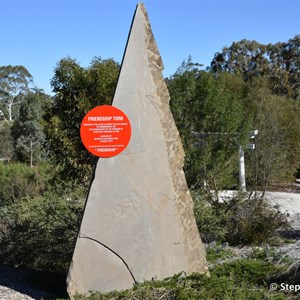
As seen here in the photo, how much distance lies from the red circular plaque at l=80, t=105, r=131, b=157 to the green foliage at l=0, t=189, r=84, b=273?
2121mm

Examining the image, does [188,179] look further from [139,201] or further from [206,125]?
[139,201]

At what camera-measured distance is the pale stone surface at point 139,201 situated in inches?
224

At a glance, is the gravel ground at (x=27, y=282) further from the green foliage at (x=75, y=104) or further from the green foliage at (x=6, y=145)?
the green foliage at (x=6, y=145)

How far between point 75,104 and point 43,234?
5.10 metres

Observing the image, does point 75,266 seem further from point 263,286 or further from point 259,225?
point 259,225

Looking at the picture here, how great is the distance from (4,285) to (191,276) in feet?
8.10

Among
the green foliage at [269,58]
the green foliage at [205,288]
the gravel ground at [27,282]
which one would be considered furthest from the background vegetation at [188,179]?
the green foliage at [269,58]

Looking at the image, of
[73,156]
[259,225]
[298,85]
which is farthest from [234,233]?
[298,85]

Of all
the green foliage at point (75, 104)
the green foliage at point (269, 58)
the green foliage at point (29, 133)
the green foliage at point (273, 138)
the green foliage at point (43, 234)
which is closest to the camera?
the green foliage at point (43, 234)

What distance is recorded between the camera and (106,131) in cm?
587

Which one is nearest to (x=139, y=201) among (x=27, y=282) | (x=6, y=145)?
(x=27, y=282)

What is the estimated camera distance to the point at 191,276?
581 cm

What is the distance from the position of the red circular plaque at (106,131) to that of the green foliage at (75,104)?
6.00 metres

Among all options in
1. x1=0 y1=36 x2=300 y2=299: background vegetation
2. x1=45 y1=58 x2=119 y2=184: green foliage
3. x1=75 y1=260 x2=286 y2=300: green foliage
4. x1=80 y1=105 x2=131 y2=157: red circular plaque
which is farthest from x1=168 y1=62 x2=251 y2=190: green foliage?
x1=80 y1=105 x2=131 y2=157: red circular plaque
